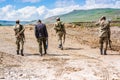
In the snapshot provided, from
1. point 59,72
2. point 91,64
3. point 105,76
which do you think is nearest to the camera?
point 105,76

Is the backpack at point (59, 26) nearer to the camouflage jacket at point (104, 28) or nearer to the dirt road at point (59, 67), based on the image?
the dirt road at point (59, 67)

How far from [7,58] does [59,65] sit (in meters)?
3.67

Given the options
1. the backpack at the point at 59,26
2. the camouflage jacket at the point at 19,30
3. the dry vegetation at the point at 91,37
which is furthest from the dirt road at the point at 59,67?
the dry vegetation at the point at 91,37

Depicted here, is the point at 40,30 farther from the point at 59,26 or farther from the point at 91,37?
the point at 91,37

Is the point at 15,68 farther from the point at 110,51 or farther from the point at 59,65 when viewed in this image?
the point at 110,51

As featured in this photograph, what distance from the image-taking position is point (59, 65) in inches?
797

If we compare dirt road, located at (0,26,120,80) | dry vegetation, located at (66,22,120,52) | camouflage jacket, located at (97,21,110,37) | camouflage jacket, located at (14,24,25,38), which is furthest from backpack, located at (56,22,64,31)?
camouflage jacket, located at (14,24,25,38)

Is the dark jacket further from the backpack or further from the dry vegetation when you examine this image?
the dry vegetation

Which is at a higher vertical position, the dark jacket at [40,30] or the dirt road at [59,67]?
the dark jacket at [40,30]

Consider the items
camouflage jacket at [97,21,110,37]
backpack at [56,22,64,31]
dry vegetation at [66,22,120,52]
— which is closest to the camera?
camouflage jacket at [97,21,110,37]

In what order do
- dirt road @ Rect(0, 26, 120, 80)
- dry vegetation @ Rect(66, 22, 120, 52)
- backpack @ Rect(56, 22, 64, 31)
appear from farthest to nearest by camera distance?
dry vegetation @ Rect(66, 22, 120, 52) → backpack @ Rect(56, 22, 64, 31) → dirt road @ Rect(0, 26, 120, 80)

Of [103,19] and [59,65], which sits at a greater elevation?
[103,19]

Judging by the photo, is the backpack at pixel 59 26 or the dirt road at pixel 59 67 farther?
the backpack at pixel 59 26

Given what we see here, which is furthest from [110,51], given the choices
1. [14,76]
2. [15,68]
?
[14,76]
